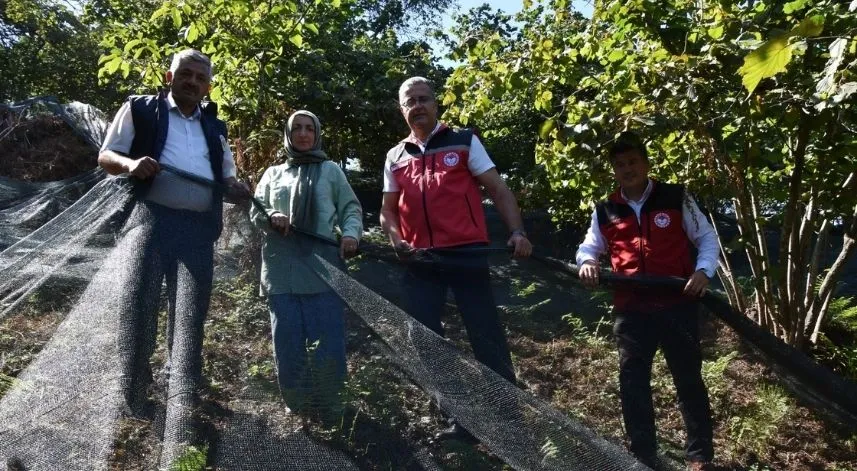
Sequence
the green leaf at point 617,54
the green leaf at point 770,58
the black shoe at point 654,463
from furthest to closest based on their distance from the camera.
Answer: the green leaf at point 617,54 < the black shoe at point 654,463 < the green leaf at point 770,58

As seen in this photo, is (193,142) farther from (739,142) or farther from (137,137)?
(739,142)

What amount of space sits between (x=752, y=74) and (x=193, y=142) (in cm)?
220

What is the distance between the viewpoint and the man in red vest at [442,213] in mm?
3072

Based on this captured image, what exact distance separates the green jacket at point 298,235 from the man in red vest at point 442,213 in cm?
21

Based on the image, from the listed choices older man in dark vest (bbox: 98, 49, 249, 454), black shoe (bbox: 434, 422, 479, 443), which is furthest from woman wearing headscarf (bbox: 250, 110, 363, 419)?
black shoe (bbox: 434, 422, 479, 443)

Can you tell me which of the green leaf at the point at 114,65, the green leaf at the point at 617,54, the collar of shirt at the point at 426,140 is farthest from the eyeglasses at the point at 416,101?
the green leaf at the point at 114,65

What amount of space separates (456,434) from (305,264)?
814 mm

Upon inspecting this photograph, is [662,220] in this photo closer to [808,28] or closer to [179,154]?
[808,28]

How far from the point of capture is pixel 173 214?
2.72m

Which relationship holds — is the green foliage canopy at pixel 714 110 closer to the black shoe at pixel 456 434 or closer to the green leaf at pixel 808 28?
the green leaf at pixel 808 28

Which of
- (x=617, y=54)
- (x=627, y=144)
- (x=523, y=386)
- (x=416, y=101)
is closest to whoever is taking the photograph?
(x=523, y=386)

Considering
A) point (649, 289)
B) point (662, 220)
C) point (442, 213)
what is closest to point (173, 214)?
point (442, 213)

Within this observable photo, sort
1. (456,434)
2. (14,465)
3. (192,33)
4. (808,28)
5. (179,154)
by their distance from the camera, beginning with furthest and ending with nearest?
(192,33)
(179,154)
(456,434)
(14,465)
(808,28)

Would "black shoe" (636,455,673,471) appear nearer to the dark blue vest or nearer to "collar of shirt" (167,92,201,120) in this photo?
the dark blue vest
